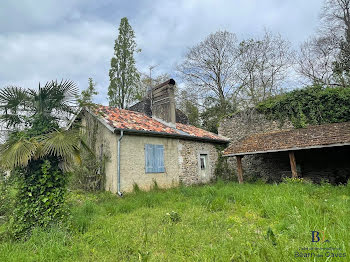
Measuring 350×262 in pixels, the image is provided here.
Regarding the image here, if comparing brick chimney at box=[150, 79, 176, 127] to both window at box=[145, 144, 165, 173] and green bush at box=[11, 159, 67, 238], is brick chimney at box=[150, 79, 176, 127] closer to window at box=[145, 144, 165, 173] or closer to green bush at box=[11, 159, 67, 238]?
window at box=[145, 144, 165, 173]

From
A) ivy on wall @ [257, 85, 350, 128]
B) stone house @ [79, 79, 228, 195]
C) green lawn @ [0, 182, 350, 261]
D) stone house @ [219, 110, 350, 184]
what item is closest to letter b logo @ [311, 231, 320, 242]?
green lawn @ [0, 182, 350, 261]

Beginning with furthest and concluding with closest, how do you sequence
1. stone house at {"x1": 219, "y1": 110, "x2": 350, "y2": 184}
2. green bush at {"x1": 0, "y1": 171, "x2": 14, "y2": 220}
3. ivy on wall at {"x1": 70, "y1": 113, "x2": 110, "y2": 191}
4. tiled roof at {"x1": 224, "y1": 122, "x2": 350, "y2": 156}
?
stone house at {"x1": 219, "y1": 110, "x2": 350, "y2": 184}
ivy on wall at {"x1": 70, "y1": 113, "x2": 110, "y2": 191}
tiled roof at {"x1": 224, "y1": 122, "x2": 350, "y2": 156}
green bush at {"x1": 0, "y1": 171, "x2": 14, "y2": 220}

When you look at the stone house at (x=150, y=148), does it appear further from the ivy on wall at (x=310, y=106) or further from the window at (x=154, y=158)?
the ivy on wall at (x=310, y=106)

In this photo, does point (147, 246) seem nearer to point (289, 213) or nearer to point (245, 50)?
Answer: point (289, 213)

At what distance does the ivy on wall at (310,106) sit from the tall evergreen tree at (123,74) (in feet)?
38.2

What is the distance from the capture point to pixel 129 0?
21.4ft

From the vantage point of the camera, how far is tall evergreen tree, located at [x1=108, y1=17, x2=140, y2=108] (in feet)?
60.1

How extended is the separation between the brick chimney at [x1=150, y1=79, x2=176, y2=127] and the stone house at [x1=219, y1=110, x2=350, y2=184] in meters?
3.68

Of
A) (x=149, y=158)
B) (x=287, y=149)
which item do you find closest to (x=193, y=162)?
(x=149, y=158)

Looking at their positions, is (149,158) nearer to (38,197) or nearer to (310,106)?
(38,197)

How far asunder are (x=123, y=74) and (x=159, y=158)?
12094 mm

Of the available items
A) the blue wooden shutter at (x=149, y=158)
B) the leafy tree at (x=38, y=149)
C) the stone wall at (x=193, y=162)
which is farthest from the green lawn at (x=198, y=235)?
the stone wall at (x=193, y=162)

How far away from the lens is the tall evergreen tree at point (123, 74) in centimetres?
1831

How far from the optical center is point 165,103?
11.8 meters
